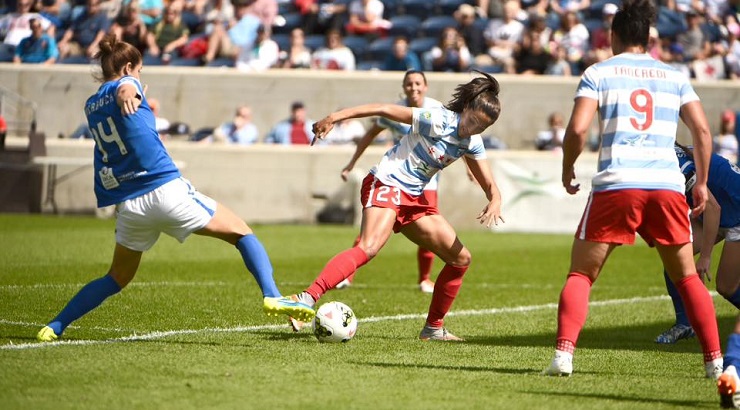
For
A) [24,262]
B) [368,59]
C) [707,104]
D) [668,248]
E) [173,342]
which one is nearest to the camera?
[668,248]

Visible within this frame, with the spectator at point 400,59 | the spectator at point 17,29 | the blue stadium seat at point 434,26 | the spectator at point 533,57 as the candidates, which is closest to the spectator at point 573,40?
the spectator at point 533,57

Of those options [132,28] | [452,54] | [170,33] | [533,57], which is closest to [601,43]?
[533,57]

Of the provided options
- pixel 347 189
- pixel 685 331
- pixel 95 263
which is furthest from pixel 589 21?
pixel 685 331

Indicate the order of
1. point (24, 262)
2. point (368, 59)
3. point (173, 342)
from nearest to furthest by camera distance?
point (173, 342) < point (24, 262) < point (368, 59)

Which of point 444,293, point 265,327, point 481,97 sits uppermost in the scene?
point 481,97

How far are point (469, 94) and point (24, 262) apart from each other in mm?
7486

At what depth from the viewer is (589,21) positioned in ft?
77.2

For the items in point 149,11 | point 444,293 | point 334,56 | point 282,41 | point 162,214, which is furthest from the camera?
point 149,11

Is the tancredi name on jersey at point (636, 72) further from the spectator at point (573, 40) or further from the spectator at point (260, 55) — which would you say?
the spectator at point (260, 55)

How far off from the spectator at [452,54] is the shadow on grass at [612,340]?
1270 cm

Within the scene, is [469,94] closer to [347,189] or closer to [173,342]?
[173,342]

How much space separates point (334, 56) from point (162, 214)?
15.3 metres

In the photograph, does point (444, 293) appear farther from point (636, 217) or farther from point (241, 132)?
point (241, 132)

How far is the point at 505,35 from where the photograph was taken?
2261 cm
